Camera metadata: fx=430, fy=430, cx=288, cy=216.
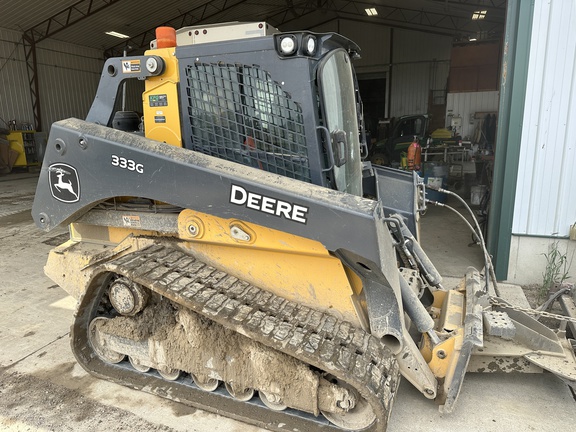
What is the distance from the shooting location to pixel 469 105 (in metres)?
13.1

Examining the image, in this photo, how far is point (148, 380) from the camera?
9.62ft

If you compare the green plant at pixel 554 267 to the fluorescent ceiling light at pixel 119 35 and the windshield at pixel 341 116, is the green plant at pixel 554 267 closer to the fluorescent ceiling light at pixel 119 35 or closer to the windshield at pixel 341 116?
the windshield at pixel 341 116

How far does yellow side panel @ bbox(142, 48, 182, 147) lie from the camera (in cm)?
269

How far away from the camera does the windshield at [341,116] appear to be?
248 cm

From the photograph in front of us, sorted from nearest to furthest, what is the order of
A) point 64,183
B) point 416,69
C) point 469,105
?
1. point 64,183
2. point 469,105
3. point 416,69

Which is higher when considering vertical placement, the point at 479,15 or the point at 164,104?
the point at 479,15

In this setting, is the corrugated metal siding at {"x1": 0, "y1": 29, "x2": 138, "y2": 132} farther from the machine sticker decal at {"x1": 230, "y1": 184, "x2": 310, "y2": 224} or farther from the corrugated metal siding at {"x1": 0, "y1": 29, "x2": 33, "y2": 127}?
the machine sticker decal at {"x1": 230, "y1": 184, "x2": 310, "y2": 224}

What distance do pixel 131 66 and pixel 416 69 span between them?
833 inches

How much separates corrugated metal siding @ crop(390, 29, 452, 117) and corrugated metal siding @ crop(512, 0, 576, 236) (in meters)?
17.5

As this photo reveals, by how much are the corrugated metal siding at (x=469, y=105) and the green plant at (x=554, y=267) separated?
8935mm

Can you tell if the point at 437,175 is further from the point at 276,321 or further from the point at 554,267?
the point at 276,321

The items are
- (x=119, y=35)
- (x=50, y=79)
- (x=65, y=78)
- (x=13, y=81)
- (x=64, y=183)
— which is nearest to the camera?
(x=64, y=183)

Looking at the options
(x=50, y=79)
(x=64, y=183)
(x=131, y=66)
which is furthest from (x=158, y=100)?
(x=50, y=79)

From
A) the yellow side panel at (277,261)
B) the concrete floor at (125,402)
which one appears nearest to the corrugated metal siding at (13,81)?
the concrete floor at (125,402)
